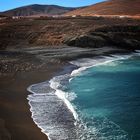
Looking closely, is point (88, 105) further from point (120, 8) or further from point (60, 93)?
point (120, 8)

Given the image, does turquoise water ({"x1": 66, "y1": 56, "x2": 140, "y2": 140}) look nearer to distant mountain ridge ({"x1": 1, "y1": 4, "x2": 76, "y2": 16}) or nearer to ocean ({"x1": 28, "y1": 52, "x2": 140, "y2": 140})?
ocean ({"x1": 28, "y1": 52, "x2": 140, "y2": 140})

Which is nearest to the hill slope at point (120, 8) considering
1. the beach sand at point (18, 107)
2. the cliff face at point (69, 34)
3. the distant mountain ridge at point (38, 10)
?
the cliff face at point (69, 34)

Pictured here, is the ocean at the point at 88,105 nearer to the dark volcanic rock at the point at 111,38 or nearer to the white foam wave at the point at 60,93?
the white foam wave at the point at 60,93

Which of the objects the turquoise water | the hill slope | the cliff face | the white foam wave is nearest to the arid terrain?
the cliff face

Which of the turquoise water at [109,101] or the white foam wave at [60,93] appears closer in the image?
the turquoise water at [109,101]

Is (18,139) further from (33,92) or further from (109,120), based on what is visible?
(33,92)

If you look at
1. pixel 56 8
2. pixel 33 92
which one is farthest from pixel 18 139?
pixel 56 8

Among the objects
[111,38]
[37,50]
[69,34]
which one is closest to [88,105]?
[37,50]
